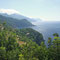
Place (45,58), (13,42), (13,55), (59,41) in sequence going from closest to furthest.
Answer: (59,41) < (45,58) < (13,55) < (13,42)

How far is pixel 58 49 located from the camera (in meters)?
24.6

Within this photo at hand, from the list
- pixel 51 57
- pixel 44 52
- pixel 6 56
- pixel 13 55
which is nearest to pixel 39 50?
pixel 44 52

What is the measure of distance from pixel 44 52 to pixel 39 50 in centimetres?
172

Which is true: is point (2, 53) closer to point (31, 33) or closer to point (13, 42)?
point (13, 42)

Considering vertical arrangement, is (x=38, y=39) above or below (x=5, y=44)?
below

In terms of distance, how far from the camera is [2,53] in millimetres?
32219

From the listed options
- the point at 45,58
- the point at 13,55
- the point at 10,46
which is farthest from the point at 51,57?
the point at 10,46

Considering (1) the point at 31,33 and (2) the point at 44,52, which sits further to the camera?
(1) the point at 31,33

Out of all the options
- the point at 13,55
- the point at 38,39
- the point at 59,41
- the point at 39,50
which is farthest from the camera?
the point at 38,39

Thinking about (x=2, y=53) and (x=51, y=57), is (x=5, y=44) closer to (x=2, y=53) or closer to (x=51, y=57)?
(x=2, y=53)

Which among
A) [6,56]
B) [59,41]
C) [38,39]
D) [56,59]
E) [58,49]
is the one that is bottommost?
[38,39]

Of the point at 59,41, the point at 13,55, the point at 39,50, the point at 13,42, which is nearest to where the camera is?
the point at 59,41

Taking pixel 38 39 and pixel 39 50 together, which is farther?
pixel 38 39

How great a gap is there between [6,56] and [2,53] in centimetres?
175
